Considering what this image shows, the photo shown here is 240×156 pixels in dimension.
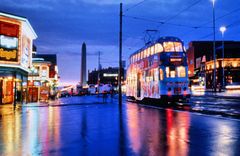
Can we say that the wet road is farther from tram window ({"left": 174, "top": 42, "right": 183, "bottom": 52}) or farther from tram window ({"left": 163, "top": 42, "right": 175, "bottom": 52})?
tram window ({"left": 174, "top": 42, "right": 183, "bottom": 52})

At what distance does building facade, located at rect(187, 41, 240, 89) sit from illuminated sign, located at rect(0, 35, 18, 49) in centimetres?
5218

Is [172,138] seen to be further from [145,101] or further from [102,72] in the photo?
[102,72]

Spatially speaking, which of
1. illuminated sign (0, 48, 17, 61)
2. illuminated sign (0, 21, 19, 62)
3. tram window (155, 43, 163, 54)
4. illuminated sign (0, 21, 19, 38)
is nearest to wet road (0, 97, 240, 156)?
tram window (155, 43, 163, 54)

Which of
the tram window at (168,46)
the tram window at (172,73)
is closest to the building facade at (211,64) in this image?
the tram window at (172,73)

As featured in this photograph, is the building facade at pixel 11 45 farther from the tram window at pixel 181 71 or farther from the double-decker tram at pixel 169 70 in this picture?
the tram window at pixel 181 71

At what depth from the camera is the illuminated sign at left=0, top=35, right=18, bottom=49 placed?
29938 mm

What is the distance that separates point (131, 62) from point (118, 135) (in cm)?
2894

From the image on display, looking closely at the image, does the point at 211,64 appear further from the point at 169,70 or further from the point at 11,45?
the point at 11,45

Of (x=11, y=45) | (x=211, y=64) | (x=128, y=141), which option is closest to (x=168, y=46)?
(x=11, y=45)

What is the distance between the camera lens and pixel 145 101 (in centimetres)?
3591

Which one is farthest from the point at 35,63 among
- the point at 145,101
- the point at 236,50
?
the point at 236,50

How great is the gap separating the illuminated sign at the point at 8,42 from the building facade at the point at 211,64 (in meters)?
52.2

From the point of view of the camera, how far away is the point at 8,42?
100 ft

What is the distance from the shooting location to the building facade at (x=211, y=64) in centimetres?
9250
